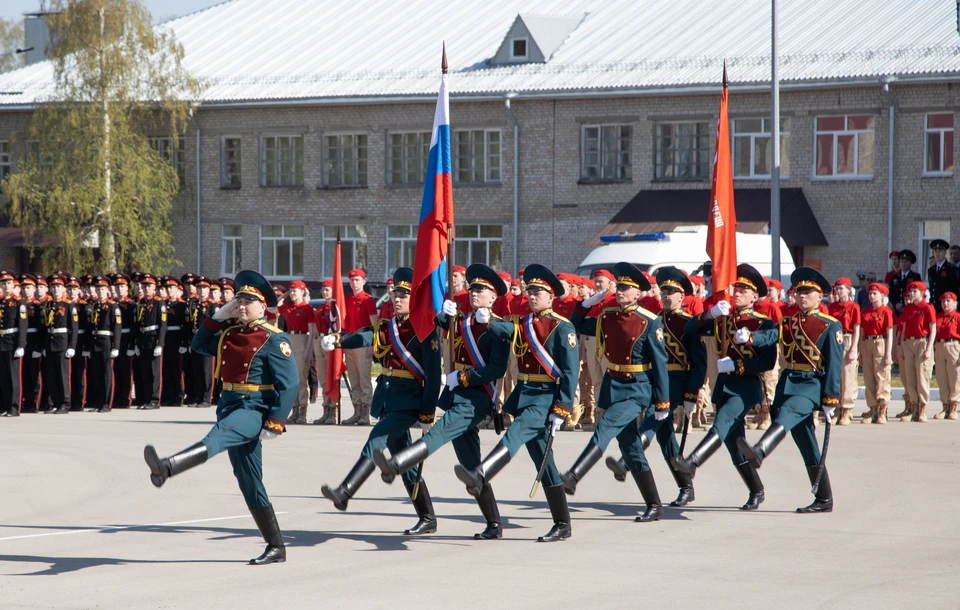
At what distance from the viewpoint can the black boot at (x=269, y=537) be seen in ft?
28.3

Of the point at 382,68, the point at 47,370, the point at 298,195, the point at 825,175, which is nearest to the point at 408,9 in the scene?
the point at 382,68

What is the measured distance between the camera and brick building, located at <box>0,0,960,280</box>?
32938 millimetres

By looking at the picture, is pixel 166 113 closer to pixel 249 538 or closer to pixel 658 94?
pixel 658 94

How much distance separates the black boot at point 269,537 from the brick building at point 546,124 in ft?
84.3

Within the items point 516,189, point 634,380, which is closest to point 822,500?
point 634,380

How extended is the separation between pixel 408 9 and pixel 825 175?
15894 mm

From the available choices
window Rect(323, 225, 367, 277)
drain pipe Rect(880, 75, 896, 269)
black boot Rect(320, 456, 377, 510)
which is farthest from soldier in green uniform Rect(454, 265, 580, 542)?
window Rect(323, 225, 367, 277)

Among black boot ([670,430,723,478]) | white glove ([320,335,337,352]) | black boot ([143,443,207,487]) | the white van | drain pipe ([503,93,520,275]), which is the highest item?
drain pipe ([503,93,520,275])

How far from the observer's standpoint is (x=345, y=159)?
3975cm

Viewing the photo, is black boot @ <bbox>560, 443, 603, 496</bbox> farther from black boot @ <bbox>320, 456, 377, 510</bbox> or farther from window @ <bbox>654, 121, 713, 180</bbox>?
window @ <bbox>654, 121, 713, 180</bbox>

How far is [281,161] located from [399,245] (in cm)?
460

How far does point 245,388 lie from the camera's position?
28.8 ft

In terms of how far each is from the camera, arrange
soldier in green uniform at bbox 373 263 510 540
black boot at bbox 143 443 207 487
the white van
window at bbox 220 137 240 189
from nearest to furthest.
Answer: black boot at bbox 143 443 207 487 < soldier in green uniform at bbox 373 263 510 540 < the white van < window at bbox 220 137 240 189

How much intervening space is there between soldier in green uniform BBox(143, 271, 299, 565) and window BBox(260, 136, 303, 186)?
3164 centimetres
